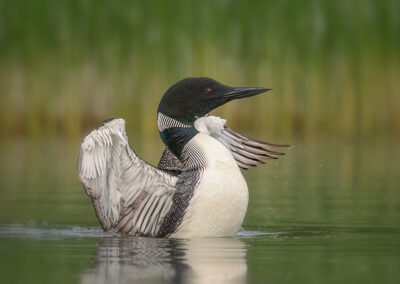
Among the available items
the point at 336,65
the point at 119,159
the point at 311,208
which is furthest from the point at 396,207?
the point at 336,65

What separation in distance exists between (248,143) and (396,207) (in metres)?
1.25

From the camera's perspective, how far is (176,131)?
7.14 meters

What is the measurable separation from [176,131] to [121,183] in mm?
589

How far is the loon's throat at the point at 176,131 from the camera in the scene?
23.4ft

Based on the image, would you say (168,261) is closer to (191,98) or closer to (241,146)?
(191,98)

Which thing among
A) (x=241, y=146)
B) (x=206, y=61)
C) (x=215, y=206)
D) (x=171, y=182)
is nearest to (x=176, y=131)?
(x=171, y=182)

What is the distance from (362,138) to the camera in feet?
49.9

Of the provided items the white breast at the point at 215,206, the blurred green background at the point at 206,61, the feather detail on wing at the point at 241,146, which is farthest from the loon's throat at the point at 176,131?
the blurred green background at the point at 206,61

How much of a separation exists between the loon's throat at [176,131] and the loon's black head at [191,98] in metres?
0.03

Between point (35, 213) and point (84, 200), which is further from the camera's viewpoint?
point (84, 200)

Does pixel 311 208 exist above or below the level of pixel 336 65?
below

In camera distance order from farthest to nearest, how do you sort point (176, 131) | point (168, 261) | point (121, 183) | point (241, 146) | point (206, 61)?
1. point (206, 61)
2. point (241, 146)
3. point (176, 131)
4. point (121, 183)
5. point (168, 261)

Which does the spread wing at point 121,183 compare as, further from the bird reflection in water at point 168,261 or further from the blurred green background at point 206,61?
the blurred green background at point 206,61

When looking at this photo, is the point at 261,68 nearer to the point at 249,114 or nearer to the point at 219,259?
the point at 249,114
